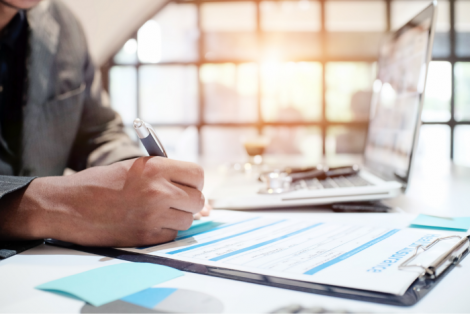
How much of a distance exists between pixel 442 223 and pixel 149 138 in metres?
0.40

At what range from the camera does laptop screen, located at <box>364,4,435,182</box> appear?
0.69m

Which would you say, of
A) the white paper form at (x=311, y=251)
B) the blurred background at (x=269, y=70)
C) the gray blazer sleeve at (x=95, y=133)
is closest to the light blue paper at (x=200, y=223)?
the white paper form at (x=311, y=251)

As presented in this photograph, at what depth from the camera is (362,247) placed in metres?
0.38

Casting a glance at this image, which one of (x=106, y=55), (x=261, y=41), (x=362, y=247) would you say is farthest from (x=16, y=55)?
(x=261, y=41)

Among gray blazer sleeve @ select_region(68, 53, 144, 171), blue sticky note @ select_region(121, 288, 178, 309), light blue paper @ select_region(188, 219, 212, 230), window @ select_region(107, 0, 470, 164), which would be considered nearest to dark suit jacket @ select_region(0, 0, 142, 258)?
gray blazer sleeve @ select_region(68, 53, 144, 171)

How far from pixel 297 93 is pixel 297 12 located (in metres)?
0.96

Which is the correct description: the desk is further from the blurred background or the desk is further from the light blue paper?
the blurred background

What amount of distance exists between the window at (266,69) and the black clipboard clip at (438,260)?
152 inches

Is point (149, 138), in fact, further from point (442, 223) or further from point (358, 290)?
point (442, 223)

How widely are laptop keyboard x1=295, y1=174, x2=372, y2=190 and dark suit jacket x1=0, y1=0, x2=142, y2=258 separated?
362mm

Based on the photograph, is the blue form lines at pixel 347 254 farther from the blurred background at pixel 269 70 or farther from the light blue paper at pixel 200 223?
the blurred background at pixel 269 70

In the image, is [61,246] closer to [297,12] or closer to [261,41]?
[261,41]

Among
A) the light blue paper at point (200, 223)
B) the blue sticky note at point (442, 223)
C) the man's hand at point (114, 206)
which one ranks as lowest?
the light blue paper at point (200, 223)

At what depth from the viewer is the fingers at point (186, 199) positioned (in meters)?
0.42
